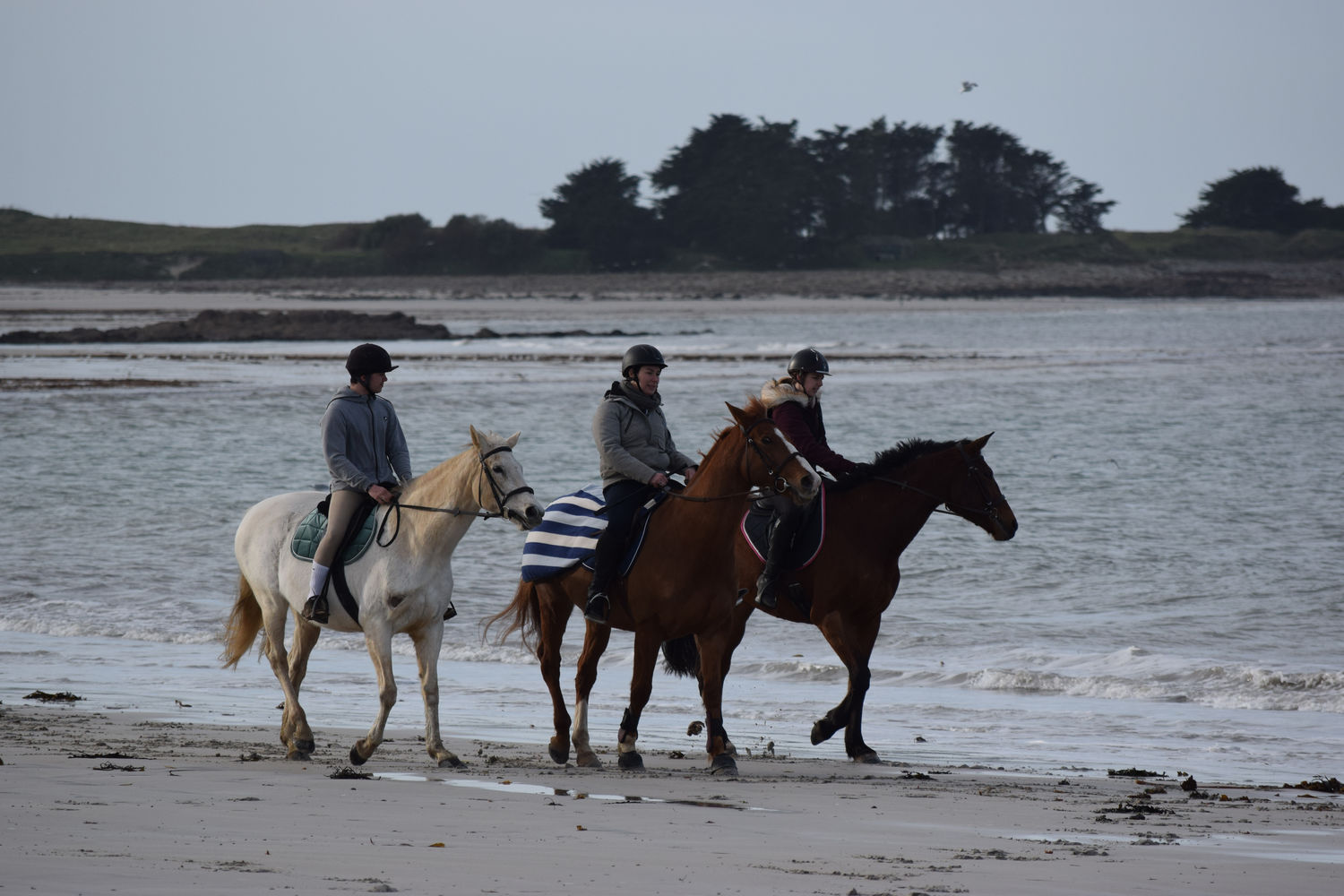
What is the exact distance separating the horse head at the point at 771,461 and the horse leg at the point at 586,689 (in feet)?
4.26

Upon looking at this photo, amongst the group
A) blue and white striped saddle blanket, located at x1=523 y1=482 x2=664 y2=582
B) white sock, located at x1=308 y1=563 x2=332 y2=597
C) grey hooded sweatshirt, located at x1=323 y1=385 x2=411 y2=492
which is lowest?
white sock, located at x1=308 y1=563 x2=332 y2=597

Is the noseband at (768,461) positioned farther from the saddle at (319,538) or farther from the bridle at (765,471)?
the saddle at (319,538)

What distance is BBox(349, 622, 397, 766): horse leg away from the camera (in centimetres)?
779

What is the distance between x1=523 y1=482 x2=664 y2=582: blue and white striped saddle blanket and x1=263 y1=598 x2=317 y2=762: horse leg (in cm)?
138

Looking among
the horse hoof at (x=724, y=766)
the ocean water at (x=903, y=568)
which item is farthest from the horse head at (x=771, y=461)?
the ocean water at (x=903, y=568)

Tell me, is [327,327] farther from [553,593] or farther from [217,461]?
[553,593]

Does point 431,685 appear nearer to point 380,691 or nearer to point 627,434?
point 380,691

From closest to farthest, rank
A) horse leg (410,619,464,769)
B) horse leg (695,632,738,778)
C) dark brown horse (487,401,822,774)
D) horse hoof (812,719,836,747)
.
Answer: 1. horse leg (410,619,464,769)
2. horse leg (695,632,738,778)
3. dark brown horse (487,401,822,774)
4. horse hoof (812,719,836,747)

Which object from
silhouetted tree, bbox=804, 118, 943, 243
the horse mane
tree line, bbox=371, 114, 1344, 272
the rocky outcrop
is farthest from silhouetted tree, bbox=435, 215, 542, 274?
the horse mane

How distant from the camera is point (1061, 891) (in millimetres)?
5430

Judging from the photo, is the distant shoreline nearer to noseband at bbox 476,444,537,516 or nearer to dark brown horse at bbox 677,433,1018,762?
dark brown horse at bbox 677,433,1018,762

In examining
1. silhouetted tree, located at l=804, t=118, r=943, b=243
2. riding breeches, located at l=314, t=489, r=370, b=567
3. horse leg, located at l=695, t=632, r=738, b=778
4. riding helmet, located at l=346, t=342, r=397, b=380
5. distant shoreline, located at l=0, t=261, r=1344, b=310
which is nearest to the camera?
horse leg, located at l=695, t=632, r=738, b=778

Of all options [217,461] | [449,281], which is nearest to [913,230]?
[449,281]

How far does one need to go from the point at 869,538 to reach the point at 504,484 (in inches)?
115
